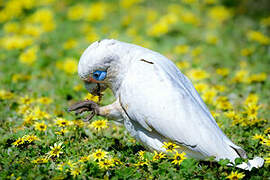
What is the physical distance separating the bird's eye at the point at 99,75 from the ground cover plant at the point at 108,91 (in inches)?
22.0

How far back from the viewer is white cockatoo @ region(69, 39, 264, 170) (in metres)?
2.72

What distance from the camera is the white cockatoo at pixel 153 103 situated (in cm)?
272

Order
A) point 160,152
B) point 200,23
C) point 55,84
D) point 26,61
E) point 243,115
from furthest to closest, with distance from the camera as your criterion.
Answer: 1. point 200,23
2. point 26,61
3. point 55,84
4. point 243,115
5. point 160,152

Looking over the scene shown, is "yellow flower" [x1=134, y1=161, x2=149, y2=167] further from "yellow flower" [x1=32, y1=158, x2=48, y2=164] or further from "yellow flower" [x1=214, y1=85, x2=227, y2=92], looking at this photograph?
"yellow flower" [x1=214, y1=85, x2=227, y2=92]

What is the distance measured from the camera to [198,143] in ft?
8.83

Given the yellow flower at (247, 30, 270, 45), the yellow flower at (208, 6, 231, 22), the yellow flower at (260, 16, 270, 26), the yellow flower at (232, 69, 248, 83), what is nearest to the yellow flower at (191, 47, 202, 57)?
the yellow flower at (232, 69, 248, 83)

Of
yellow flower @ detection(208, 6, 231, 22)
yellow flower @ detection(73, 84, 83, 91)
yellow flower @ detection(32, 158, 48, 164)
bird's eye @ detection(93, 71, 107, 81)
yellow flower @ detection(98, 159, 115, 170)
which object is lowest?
yellow flower @ detection(73, 84, 83, 91)

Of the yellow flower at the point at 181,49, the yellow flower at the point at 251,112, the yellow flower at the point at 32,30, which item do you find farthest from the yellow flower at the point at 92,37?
the yellow flower at the point at 251,112

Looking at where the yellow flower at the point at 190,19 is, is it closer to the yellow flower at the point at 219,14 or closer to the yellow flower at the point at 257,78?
the yellow flower at the point at 219,14

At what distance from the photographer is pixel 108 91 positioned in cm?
478

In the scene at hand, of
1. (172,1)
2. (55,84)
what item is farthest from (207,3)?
(55,84)

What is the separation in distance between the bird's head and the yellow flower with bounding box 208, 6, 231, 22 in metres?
4.72

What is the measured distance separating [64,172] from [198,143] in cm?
118

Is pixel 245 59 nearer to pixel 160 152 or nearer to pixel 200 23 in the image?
pixel 200 23
